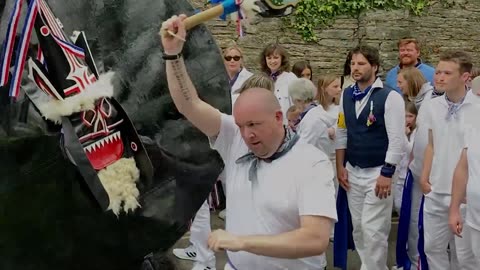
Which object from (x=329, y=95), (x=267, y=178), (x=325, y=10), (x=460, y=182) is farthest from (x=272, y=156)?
(x=325, y=10)

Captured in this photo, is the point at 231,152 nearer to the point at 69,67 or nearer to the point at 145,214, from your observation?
the point at 145,214

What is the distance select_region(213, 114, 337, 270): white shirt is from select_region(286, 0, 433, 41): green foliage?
7024 mm

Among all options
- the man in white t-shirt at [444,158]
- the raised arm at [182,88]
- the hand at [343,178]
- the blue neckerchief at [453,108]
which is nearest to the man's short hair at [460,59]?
the man in white t-shirt at [444,158]

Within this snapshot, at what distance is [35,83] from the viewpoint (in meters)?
2.26

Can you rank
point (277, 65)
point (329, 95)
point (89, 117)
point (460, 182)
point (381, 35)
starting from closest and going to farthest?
point (89, 117) < point (460, 182) < point (329, 95) < point (277, 65) < point (381, 35)

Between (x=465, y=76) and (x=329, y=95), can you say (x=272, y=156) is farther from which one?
(x=329, y=95)

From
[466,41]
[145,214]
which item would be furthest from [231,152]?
[466,41]

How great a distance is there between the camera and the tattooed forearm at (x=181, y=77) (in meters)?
2.54

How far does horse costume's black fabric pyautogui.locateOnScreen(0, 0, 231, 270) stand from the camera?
2.29m

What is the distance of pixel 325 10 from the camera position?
9.66 m

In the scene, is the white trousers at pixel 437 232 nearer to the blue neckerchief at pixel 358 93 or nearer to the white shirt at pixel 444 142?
the white shirt at pixel 444 142

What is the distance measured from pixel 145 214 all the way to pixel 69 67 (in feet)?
1.94

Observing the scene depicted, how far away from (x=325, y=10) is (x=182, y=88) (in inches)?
290

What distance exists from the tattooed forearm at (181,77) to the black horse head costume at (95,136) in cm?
12
